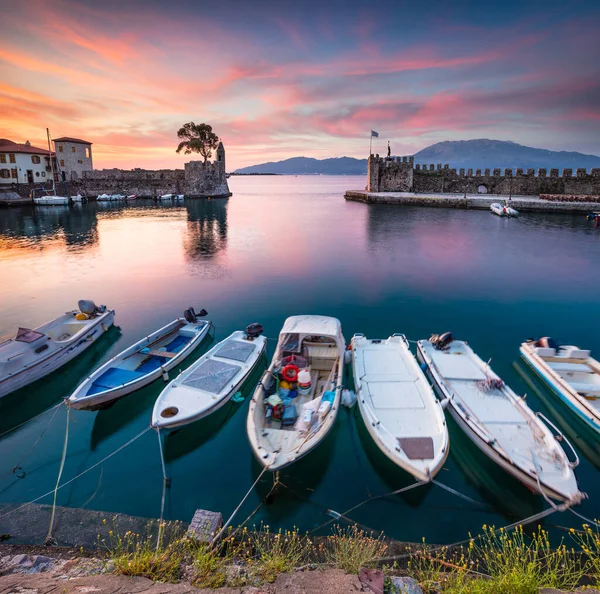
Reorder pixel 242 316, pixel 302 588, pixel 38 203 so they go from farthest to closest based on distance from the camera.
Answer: pixel 38 203 → pixel 242 316 → pixel 302 588

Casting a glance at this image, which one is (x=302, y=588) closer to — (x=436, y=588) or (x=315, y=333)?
(x=436, y=588)

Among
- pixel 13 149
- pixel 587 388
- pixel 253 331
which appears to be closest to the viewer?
pixel 587 388

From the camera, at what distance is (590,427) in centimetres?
841

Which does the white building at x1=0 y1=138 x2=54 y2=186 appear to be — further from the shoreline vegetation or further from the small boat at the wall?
the shoreline vegetation

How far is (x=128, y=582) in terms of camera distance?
389cm

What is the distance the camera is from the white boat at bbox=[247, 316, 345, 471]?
23.0 feet

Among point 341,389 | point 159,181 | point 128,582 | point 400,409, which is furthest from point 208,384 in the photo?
point 159,181

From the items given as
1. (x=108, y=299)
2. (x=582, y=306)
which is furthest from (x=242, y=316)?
(x=582, y=306)

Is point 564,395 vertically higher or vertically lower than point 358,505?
higher

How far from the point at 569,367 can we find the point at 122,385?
11.8 metres

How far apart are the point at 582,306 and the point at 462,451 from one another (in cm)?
1290

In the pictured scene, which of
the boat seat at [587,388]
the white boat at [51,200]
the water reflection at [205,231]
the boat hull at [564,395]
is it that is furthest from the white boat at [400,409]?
the white boat at [51,200]

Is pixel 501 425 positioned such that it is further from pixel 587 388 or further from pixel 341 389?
pixel 341 389

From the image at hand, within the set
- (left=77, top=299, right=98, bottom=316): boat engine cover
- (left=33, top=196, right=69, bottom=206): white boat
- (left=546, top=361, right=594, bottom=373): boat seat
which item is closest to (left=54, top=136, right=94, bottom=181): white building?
(left=33, top=196, right=69, bottom=206): white boat
